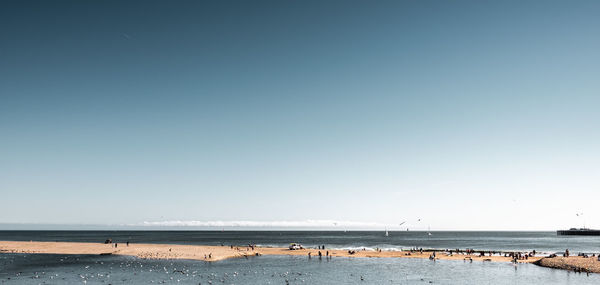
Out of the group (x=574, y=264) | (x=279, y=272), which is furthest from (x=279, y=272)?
(x=574, y=264)

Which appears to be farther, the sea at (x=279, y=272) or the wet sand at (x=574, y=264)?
the wet sand at (x=574, y=264)

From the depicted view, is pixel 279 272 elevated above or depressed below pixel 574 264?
below

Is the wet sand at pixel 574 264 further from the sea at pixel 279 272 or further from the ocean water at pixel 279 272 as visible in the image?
the ocean water at pixel 279 272

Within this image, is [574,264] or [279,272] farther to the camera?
[574,264]

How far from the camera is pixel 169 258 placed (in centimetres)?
8281

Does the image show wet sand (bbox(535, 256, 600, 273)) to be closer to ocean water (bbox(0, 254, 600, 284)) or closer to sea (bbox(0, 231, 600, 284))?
sea (bbox(0, 231, 600, 284))

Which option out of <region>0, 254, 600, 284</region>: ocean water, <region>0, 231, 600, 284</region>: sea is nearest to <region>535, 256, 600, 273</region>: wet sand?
<region>0, 231, 600, 284</region>: sea

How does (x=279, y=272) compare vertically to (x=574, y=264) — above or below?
below

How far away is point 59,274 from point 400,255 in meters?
64.0

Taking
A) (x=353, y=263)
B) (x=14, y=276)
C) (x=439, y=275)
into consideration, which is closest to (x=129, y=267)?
(x=14, y=276)

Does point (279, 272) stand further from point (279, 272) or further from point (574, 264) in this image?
point (574, 264)

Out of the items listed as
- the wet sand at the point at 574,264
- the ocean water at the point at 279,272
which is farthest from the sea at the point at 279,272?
the wet sand at the point at 574,264

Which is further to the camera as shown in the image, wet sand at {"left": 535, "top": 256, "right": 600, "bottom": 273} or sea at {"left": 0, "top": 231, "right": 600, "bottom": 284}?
wet sand at {"left": 535, "top": 256, "right": 600, "bottom": 273}

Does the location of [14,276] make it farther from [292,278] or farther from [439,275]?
[439,275]
